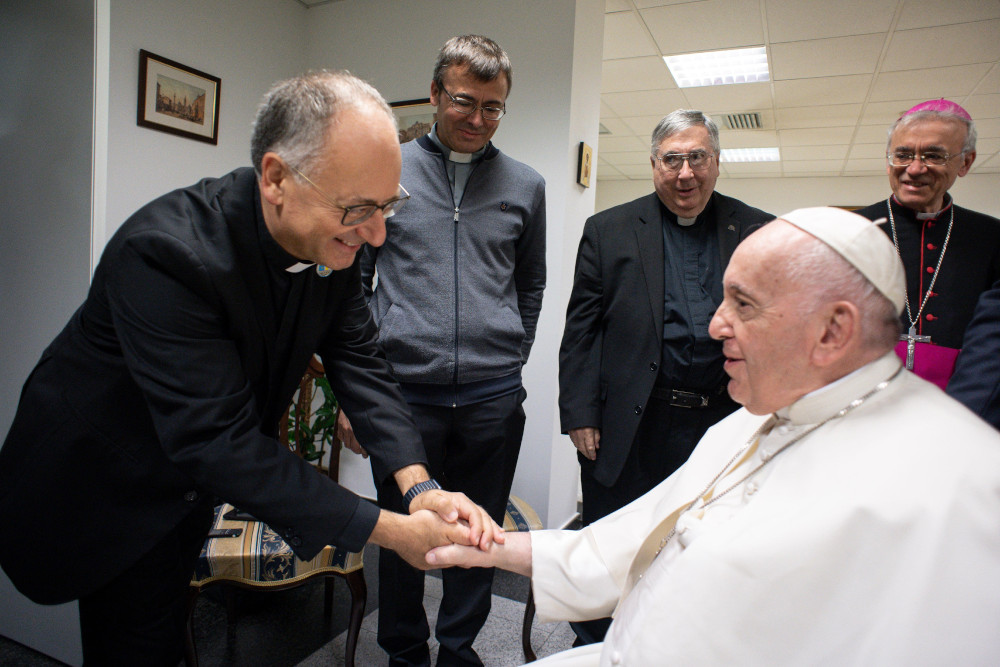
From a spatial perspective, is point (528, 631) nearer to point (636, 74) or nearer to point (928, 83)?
point (636, 74)

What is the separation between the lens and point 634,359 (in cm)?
210

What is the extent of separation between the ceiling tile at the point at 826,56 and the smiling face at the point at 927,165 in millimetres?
3416

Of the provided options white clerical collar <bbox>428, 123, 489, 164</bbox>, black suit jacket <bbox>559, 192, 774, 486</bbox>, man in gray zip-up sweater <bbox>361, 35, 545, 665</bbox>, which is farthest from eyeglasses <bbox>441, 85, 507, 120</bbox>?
black suit jacket <bbox>559, 192, 774, 486</bbox>

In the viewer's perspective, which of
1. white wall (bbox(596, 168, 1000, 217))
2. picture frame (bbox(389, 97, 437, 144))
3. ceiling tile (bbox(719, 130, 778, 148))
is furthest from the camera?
white wall (bbox(596, 168, 1000, 217))

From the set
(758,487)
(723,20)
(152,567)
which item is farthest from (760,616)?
(723,20)

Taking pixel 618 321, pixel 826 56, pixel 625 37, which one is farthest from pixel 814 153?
pixel 618 321

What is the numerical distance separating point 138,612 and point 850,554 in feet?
4.59

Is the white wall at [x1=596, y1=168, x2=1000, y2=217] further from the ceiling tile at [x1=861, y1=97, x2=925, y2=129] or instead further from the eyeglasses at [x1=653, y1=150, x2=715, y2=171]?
the eyeglasses at [x1=653, y1=150, x2=715, y2=171]

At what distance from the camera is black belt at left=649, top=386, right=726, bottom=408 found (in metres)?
2.08

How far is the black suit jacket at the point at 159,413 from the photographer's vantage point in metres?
1.15

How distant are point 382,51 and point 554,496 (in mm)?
2753

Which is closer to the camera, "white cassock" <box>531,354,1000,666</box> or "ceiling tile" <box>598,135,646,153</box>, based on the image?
"white cassock" <box>531,354,1000,666</box>

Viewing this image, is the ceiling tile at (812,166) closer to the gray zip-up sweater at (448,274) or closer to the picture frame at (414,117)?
the picture frame at (414,117)

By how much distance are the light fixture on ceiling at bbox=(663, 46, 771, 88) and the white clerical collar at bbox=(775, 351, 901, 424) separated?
4.84 m
